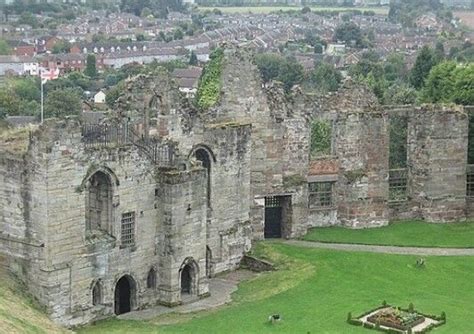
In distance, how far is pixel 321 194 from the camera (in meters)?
64.1

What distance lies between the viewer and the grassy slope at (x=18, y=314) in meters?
39.3

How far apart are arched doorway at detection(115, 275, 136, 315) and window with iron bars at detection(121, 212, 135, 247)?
5.62 ft

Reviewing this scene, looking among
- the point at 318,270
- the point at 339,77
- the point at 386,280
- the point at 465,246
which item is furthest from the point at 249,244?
the point at 339,77

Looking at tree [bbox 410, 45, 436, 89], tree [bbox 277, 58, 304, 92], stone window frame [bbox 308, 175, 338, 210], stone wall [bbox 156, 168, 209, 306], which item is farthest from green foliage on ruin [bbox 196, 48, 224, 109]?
tree [bbox 277, 58, 304, 92]

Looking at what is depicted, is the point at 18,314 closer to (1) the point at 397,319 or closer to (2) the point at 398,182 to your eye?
(1) the point at 397,319

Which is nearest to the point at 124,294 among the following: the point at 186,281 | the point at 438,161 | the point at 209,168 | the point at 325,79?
the point at 186,281

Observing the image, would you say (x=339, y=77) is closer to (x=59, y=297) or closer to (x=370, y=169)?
(x=370, y=169)

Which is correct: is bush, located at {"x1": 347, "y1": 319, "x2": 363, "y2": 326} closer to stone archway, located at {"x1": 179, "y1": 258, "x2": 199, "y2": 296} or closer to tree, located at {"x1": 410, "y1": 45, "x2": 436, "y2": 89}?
stone archway, located at {"x1": 179, "y1": 258, "x2": 199, "y2": 296}

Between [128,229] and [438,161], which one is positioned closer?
[128,229]

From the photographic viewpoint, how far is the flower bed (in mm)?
45094

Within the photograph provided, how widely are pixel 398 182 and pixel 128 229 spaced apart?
934 inches

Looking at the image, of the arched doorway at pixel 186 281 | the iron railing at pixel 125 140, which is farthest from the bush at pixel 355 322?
the iron railing at pixel 125 140

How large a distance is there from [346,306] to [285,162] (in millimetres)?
15058

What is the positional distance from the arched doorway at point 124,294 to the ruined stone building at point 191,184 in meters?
0.08
